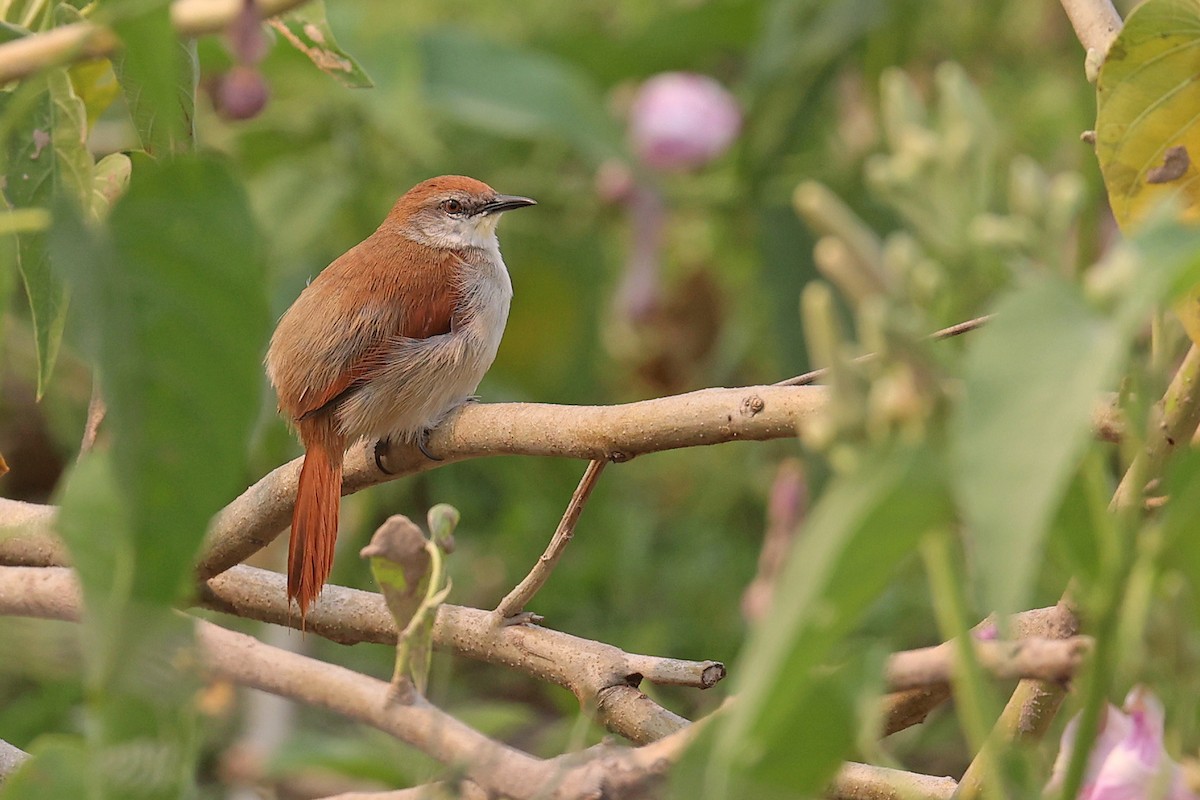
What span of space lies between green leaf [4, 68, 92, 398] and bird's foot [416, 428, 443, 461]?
0.86m

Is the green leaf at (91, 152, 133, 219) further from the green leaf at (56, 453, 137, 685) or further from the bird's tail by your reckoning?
the green leaf at (56, 453, 137, 685)

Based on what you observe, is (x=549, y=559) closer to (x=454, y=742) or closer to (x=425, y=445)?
(x=425, y=445)

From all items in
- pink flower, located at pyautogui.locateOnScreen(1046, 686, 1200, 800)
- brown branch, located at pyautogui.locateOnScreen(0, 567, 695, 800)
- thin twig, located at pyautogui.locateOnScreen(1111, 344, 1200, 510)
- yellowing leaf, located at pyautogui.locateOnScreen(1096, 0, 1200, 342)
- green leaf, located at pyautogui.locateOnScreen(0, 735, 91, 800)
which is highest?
yellowing leaf, located at pyautogui.locateOnScreen(1096, 0, 1200, 342)

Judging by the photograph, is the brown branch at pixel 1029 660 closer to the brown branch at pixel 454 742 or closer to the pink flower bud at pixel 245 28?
the brown branch at pixel 454 742

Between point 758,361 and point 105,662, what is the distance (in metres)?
4.77

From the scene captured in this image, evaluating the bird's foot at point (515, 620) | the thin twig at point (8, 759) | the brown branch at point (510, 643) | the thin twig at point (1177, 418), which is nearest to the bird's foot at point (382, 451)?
the brown branch at point (510, 643)

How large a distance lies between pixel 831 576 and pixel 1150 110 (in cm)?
111

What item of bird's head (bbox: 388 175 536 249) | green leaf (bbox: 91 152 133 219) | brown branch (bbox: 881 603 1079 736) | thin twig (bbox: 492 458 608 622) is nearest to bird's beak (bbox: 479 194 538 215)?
bird's head (bbox: 388 175 536 249)

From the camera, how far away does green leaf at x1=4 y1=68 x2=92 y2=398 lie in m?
1.50

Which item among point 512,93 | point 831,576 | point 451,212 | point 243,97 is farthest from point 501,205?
point 831,576

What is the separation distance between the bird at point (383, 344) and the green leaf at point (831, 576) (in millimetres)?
1977

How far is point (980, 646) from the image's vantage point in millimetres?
958

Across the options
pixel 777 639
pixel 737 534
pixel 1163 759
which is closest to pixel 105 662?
pixel 777 639

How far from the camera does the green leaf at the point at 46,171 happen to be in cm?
150
